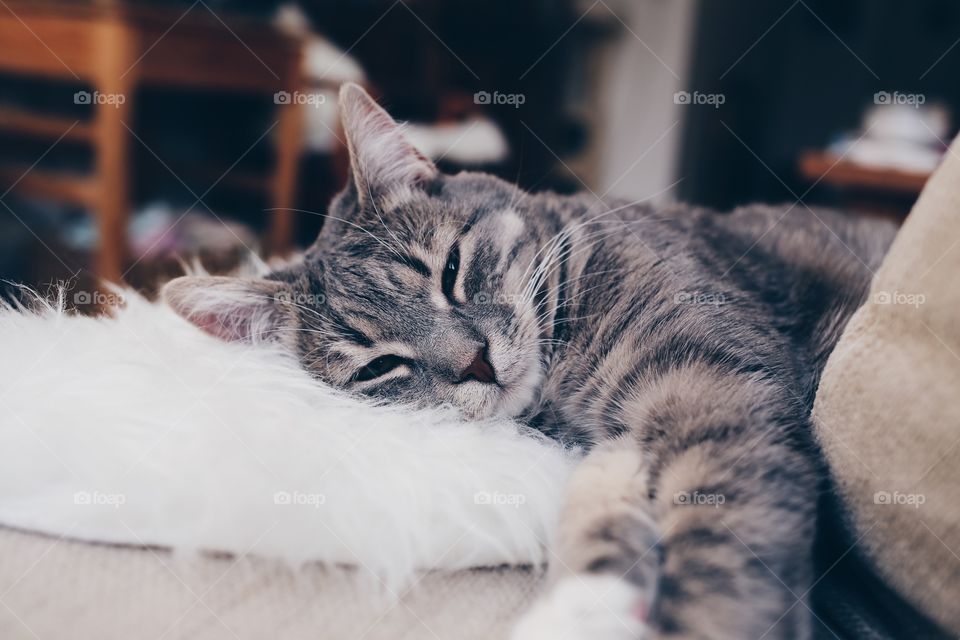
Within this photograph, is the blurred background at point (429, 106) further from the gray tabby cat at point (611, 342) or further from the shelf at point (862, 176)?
the gray tabby cat at point (611, 342)

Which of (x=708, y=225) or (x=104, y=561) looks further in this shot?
(x=708, y=225)

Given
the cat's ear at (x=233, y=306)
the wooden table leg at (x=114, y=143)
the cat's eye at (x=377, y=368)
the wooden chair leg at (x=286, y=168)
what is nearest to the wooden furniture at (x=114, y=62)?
the wooden table leg at (x=114, y=143)

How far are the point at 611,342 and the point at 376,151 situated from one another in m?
0.42

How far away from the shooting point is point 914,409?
0.53 m

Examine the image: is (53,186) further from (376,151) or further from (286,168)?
(376,151)

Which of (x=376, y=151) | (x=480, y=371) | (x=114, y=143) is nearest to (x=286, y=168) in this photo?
(x=114, y=143)

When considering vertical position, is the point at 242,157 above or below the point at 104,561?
above

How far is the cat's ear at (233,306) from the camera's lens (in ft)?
2.87

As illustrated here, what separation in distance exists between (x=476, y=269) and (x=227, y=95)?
8.09ft

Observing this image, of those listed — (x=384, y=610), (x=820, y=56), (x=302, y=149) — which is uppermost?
(x=820, y=56)

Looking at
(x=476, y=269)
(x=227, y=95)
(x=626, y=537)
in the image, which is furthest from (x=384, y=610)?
(x=227, y=95)

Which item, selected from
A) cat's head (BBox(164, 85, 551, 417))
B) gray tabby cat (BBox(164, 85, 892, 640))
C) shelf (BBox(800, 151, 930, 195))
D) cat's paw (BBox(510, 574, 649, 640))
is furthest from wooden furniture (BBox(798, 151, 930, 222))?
cat's paw (BBox(510, 574, 649, 640))

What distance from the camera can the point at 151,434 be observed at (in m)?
0.64

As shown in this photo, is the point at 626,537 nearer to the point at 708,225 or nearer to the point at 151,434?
the point at 151,434
